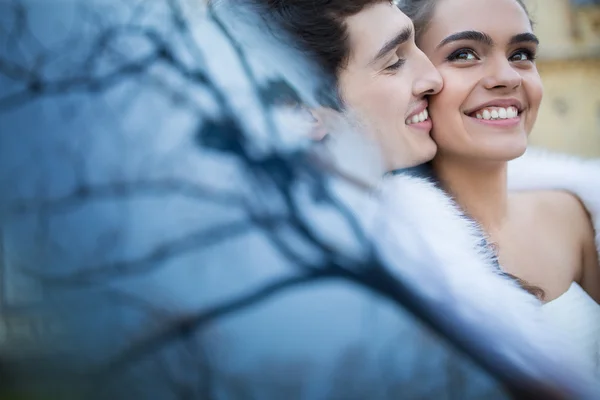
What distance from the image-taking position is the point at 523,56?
1.19 metres

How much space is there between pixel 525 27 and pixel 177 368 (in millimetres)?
798

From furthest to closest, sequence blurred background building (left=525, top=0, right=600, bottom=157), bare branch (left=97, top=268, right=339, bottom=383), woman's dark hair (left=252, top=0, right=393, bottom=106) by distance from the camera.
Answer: blurred background building (left=525, top=0, right=600, bottom=157), woman's dark hair (left=252, top=0, right=393, bottom=106), bare branch (left=97, top=268, right=339, bottom=383)

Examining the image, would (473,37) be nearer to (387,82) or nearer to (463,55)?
(463,55)

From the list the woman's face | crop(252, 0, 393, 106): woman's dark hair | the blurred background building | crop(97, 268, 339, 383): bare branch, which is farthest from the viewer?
the blurred background building

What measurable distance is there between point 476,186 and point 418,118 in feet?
0.57

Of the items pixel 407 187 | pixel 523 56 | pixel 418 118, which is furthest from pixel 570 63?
→ pixel 407 187

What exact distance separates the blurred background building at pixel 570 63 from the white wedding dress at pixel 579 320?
11.8 inches

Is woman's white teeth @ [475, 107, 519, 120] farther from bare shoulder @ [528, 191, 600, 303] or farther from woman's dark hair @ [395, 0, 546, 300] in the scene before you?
bare shoulder @ [528, 191, 600, 303]

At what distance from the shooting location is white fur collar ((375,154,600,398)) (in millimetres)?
953

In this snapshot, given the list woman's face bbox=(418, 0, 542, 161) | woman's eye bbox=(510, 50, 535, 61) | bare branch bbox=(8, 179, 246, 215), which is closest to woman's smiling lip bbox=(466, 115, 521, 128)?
woman's face bbox=(418, 0, 542, 161)

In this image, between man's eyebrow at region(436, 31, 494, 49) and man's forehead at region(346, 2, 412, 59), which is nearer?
man's forehead at region(346, 2, 412, 59)

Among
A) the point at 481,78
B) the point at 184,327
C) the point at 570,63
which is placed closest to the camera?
the point at 184,327

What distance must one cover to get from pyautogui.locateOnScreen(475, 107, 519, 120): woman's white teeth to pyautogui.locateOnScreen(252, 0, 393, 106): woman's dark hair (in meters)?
0.26

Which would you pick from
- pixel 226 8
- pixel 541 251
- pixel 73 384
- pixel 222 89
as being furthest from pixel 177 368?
pixel 541 251
